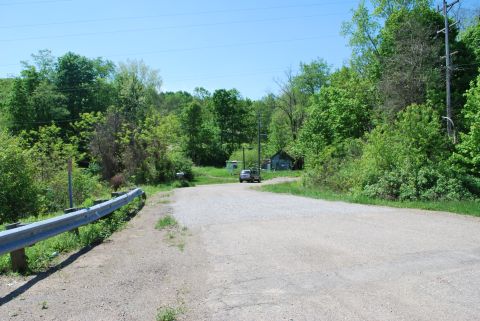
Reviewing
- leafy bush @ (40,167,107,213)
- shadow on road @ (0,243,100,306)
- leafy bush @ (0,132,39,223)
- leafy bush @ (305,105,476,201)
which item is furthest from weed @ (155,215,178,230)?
leafy bush @ (305,105,476,201)

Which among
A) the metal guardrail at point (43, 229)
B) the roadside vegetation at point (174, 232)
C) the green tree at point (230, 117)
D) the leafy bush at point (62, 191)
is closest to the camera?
the metal guardrail at point (43, 229)

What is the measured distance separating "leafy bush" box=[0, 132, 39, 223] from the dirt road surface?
8.81m

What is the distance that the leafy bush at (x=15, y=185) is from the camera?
15.9 metres

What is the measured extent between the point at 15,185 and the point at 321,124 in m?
33.9

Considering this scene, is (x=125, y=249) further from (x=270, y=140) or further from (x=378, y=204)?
(x=270, y=140)

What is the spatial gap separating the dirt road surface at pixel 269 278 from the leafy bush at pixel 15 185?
8.81 metres

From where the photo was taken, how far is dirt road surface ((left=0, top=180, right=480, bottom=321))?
14.8ft

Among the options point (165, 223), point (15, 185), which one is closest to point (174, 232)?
point (165, 223)

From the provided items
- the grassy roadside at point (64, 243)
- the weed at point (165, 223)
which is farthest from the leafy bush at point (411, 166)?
the grassy roadside at point (64, 243)

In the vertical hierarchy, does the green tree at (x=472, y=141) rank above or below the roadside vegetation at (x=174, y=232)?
above

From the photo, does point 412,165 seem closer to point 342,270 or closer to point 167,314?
point 342,270

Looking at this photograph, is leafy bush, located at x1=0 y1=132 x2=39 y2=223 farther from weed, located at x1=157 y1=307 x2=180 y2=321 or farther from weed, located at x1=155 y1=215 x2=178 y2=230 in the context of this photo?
weed, located at x1=157 y1=307 x2=180 y2=321

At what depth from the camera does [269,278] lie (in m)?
5.73

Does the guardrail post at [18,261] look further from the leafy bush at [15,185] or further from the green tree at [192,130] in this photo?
the green tree at [192,130]
